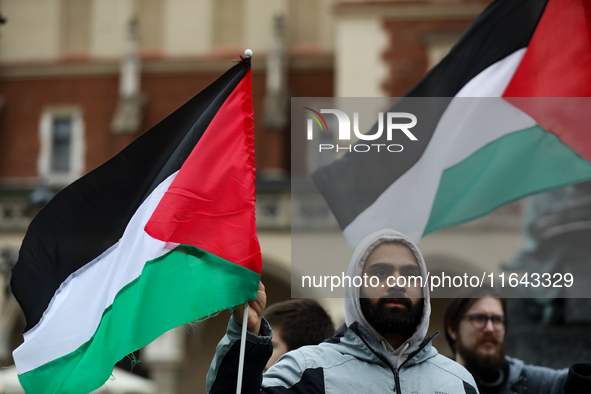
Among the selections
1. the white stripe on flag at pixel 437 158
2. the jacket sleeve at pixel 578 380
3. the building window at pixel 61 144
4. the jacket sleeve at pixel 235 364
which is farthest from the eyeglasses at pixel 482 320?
the building window at pixel 61 144

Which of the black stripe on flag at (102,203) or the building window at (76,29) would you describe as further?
the building window at (76,29)

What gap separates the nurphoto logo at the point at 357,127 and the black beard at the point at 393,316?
116cm

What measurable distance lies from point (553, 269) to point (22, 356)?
3833 mm

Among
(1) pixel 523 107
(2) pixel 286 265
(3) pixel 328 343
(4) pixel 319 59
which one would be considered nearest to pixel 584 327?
(1) pixel 523 107

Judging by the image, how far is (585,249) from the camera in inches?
228

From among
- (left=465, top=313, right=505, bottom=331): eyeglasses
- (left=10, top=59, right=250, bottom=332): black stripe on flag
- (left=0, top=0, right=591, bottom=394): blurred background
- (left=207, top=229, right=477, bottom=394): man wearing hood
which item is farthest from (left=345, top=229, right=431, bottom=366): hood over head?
(left=0, top=0, right=591, bottom=394): blurred background

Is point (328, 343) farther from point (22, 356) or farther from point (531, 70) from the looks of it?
point (531, 70)

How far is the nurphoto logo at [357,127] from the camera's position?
155 inches

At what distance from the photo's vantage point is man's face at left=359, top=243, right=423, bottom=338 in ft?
9.43

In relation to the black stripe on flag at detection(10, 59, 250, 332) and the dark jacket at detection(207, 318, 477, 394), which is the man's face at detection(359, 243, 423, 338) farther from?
the black stripe on flag at detection(10, 59, 250, 332)

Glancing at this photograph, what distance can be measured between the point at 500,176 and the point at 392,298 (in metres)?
1.50

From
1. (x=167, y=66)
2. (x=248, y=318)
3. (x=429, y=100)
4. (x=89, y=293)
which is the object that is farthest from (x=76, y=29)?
(x=248, y=318)

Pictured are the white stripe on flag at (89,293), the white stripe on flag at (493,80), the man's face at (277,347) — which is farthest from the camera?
the white stripe on flag at (493,80)

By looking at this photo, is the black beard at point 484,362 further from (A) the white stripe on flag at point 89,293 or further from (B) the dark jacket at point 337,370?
(A) the white stripe on flag at point 89,293
